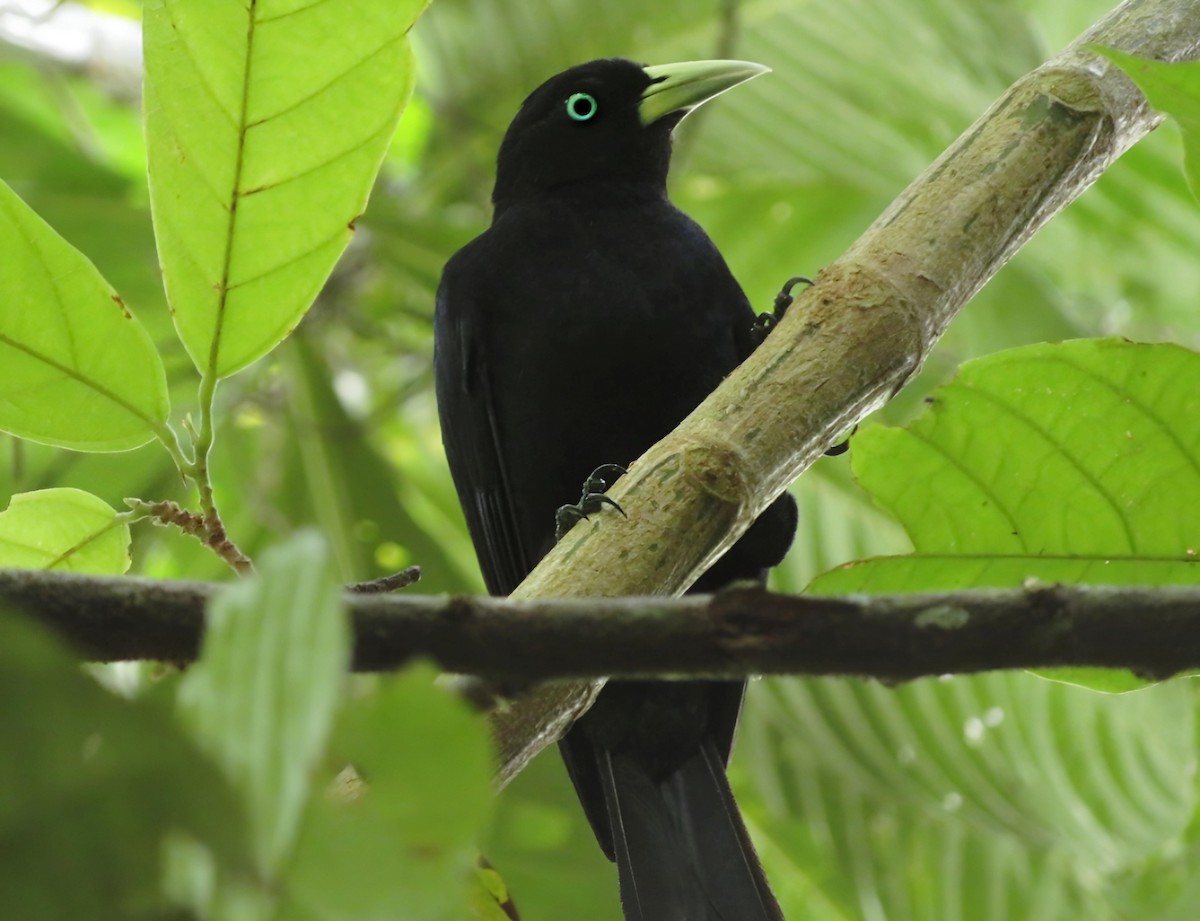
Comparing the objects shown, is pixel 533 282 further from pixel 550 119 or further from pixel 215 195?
pixel 215 195

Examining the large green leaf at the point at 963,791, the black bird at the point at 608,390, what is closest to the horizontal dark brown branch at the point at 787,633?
the black bird at the point at 608,390

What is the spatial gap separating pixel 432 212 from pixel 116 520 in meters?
2.93

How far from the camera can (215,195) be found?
1.65 meters

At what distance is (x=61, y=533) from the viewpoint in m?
1.77

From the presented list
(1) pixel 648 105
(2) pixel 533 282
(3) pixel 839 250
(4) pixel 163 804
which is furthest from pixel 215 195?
(3) pixel 839 250

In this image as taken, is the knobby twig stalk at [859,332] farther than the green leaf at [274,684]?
Yes

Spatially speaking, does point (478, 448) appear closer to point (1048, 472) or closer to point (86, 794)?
point (1048, 472)

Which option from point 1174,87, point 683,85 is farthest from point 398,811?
point 683,85

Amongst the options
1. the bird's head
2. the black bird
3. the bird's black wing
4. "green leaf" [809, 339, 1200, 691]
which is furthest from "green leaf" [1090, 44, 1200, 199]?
the bird's head

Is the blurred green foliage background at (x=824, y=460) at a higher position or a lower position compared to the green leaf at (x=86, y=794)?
higher

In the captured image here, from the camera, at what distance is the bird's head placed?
3.37 metres

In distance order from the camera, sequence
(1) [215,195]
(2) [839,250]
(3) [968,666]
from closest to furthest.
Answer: (3) [968,666] < (1) [215,195] < (2) [839,250]

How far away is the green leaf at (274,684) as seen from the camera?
70 centimetres

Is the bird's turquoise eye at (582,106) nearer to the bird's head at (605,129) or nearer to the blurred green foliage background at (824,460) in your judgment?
the bird's head at (605,129)
